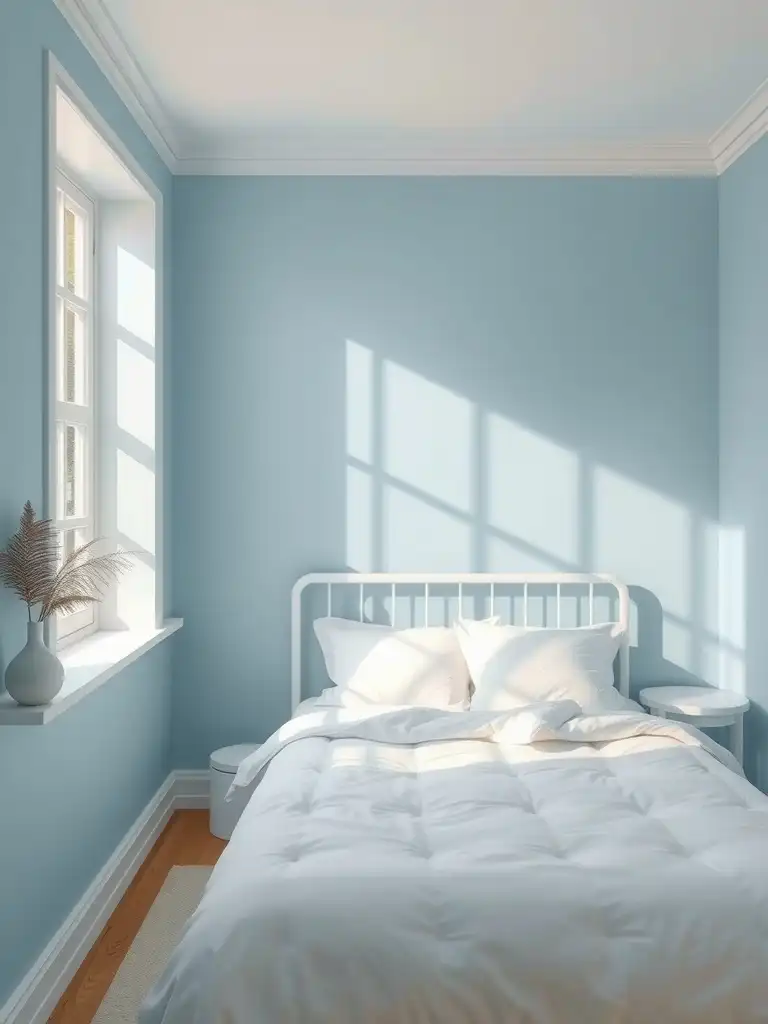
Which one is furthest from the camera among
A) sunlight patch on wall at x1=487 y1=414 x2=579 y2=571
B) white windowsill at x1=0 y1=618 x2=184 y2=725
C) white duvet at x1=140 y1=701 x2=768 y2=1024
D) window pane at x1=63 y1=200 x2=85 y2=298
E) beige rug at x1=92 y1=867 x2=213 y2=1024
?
sunlight patch on wall at x1=487 y1=414 x2=579 y2=571

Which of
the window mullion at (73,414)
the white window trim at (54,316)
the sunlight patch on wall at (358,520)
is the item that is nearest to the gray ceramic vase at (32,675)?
the white window trim at (54,316)

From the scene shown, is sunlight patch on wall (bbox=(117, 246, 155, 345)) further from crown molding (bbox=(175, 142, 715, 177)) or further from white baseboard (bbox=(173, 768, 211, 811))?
white baseboard (bbox=(173, 768, 211, 811))

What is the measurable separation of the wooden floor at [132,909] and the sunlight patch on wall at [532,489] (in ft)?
5.60

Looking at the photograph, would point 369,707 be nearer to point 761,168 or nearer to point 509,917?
point 509,917

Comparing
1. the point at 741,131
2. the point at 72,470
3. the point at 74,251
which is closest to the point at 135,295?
the point at 74,251

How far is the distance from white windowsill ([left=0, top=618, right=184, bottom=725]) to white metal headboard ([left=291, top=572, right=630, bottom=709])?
511 mm

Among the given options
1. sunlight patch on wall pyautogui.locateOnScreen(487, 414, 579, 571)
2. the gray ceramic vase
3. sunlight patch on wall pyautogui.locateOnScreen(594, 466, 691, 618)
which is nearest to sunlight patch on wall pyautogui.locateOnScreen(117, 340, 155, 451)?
sunlight patch on wall pyautogui.locateOnScreen(487, 414, 579, 571)

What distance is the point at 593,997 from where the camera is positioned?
178 centimetres

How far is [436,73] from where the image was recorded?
10.9 feet

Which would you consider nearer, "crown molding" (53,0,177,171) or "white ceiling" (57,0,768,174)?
"crown molding" (53,0,177,171)

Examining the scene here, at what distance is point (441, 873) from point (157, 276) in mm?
2619

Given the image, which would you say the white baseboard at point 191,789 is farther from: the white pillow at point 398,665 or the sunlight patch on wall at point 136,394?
the sunlight patch on wall at point 136,394

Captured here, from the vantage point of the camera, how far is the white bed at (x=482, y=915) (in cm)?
178

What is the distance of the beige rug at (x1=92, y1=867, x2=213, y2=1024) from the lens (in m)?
2.48
